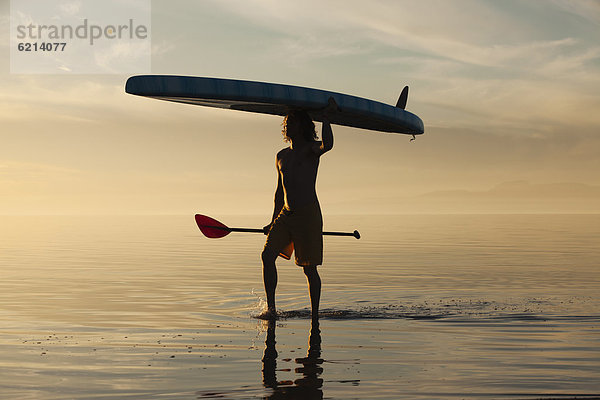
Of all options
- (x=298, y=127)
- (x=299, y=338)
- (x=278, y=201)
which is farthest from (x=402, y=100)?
(x=299, y=338)

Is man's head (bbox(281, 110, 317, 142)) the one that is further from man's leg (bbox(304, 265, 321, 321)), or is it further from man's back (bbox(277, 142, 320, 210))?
man's leg (bbox(304, 265, 321, 321))

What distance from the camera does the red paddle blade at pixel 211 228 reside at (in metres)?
10.1

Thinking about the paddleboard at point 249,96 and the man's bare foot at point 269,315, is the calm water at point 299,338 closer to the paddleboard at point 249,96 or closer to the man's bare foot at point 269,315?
the man's bare foot at point 269,315

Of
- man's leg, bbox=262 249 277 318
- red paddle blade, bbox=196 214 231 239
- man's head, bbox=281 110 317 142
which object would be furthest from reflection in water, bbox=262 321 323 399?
red paddle blade, bbox=196 214 231 239

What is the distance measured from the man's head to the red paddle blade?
1.70 m

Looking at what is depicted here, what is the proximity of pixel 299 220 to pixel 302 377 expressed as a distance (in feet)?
11.7

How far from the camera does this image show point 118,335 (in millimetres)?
7637

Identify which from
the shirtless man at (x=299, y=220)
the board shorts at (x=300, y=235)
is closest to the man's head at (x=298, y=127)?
the shirtless man at (x=299, y=220)

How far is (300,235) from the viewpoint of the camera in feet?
28.9

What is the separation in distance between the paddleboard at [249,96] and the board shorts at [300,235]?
4.30 ft

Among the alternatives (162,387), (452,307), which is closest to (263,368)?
(162,387)

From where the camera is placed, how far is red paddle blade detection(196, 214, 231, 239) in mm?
10065

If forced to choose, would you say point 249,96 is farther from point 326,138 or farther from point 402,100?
point 402,100

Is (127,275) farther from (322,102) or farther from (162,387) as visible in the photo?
(162,387)
